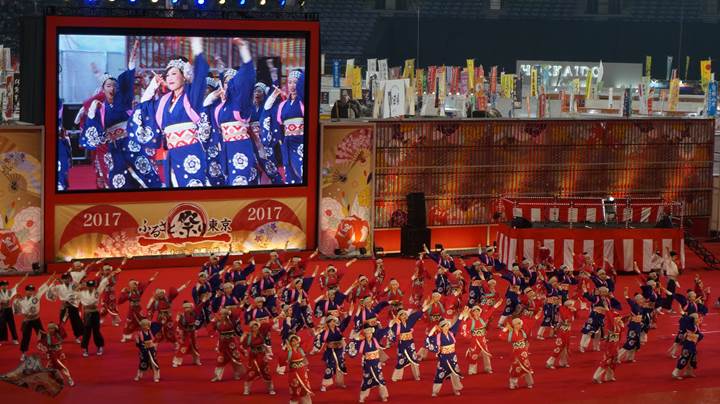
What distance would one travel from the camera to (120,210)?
2412cm

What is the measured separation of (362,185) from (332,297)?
7.82m

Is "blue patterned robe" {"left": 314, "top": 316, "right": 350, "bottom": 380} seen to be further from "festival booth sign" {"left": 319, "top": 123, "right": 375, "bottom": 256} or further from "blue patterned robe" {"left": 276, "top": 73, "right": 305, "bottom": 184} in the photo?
"festival booth sign" {"left": 319, "top": 123, "right": 375, "bottom": 256}

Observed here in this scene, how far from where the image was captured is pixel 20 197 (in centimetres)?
2353

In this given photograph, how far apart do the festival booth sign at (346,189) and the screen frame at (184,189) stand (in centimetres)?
27

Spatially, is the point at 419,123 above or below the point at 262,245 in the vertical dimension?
above

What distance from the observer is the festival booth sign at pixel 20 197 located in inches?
922

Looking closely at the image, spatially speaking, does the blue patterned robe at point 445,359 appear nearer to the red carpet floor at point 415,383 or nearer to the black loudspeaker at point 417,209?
the red carpet floor at point 415,383

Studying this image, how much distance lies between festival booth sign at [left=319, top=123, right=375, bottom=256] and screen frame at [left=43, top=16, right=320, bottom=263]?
0.27 m

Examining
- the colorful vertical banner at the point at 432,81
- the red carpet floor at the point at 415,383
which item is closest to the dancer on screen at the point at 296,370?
the red carpet floor at the point at 415,383

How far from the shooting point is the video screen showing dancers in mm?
23453

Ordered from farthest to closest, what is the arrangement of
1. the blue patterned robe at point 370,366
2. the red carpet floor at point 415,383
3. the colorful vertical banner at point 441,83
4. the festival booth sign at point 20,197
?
the colorful vertical banner at point 441,83, the festival booth sign at point 20,197, the red carpet floor at point 415,383, the blue patterned robe at point 370,366

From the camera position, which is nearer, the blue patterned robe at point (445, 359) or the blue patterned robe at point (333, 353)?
the blue patterned robe at point (445, 359)

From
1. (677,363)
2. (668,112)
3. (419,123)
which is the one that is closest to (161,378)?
(677,363)

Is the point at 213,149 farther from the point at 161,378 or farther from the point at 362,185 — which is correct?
the point at 161,378
